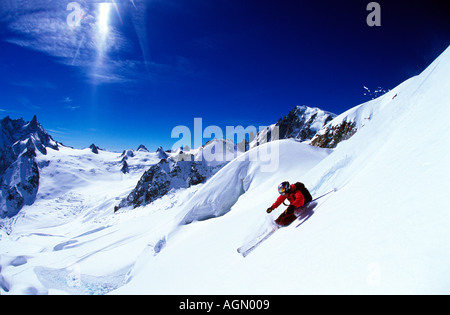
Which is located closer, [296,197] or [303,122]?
[296,197]

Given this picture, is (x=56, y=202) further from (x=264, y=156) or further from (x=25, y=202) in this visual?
(x=264, y=156)

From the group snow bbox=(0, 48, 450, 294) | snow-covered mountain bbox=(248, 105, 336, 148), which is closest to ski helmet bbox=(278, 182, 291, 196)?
snow bbox=(0, 48, 450, 294)

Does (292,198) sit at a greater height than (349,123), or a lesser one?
lesser

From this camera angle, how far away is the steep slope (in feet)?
9.29

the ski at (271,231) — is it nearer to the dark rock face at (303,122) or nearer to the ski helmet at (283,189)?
the ski helmet at (283,189)

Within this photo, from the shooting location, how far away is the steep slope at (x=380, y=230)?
9.29ft

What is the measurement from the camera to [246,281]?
504 cm

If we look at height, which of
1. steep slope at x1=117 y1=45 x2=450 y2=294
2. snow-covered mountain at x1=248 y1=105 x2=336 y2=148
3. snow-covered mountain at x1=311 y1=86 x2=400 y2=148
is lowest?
steep slope at x1=117 y1=45 x2=450 y2=294

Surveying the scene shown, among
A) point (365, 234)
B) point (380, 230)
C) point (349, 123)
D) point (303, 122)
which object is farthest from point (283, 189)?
point (303, 122)

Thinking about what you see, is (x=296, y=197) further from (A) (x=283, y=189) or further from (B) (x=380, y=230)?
(B) (x=380, y=230)

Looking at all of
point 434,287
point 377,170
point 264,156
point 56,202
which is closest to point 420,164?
point 377,170

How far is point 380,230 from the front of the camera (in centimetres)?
354

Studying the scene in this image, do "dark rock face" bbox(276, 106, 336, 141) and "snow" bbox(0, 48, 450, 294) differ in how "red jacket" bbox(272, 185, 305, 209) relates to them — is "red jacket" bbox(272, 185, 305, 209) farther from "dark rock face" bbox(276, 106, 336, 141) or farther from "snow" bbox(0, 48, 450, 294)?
"dark rock face" bbox(276, 106, 336, 141)
